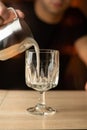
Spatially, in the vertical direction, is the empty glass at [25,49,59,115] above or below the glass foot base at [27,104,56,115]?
above

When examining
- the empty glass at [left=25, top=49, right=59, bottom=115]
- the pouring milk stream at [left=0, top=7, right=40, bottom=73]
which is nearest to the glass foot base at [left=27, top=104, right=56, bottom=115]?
the empty glass at [left=25, top=49, right=59, bottom=115]

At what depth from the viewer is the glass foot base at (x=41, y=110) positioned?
73 cm

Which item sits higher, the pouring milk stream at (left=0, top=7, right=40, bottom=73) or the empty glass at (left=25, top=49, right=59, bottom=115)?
the pouring milk stream at (left=0, top=7, right=40, bottom=73)

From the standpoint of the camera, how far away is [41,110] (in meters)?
0.76

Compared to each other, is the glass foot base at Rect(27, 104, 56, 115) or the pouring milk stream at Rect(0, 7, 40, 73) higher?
the pouring milk stream at Rect(0, 7, 40, 73)

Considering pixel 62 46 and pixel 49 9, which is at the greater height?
pixel 49 9

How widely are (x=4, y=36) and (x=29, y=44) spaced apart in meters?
0.07

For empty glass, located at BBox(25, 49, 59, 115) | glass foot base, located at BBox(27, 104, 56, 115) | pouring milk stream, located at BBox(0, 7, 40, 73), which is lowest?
glass foot base, located at BBox(27, 104, 56, 115)

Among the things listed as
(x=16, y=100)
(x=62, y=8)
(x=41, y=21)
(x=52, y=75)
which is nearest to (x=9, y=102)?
(x=16, y=100)

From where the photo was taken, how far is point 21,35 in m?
0.73

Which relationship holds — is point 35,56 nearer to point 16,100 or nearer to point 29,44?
point 29,44

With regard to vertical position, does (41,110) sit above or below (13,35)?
below

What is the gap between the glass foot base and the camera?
0.73m

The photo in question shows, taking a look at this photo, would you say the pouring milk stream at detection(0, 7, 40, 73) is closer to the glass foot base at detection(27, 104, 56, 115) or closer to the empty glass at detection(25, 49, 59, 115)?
the empty glass at detection(25, 49, 59, 115)
